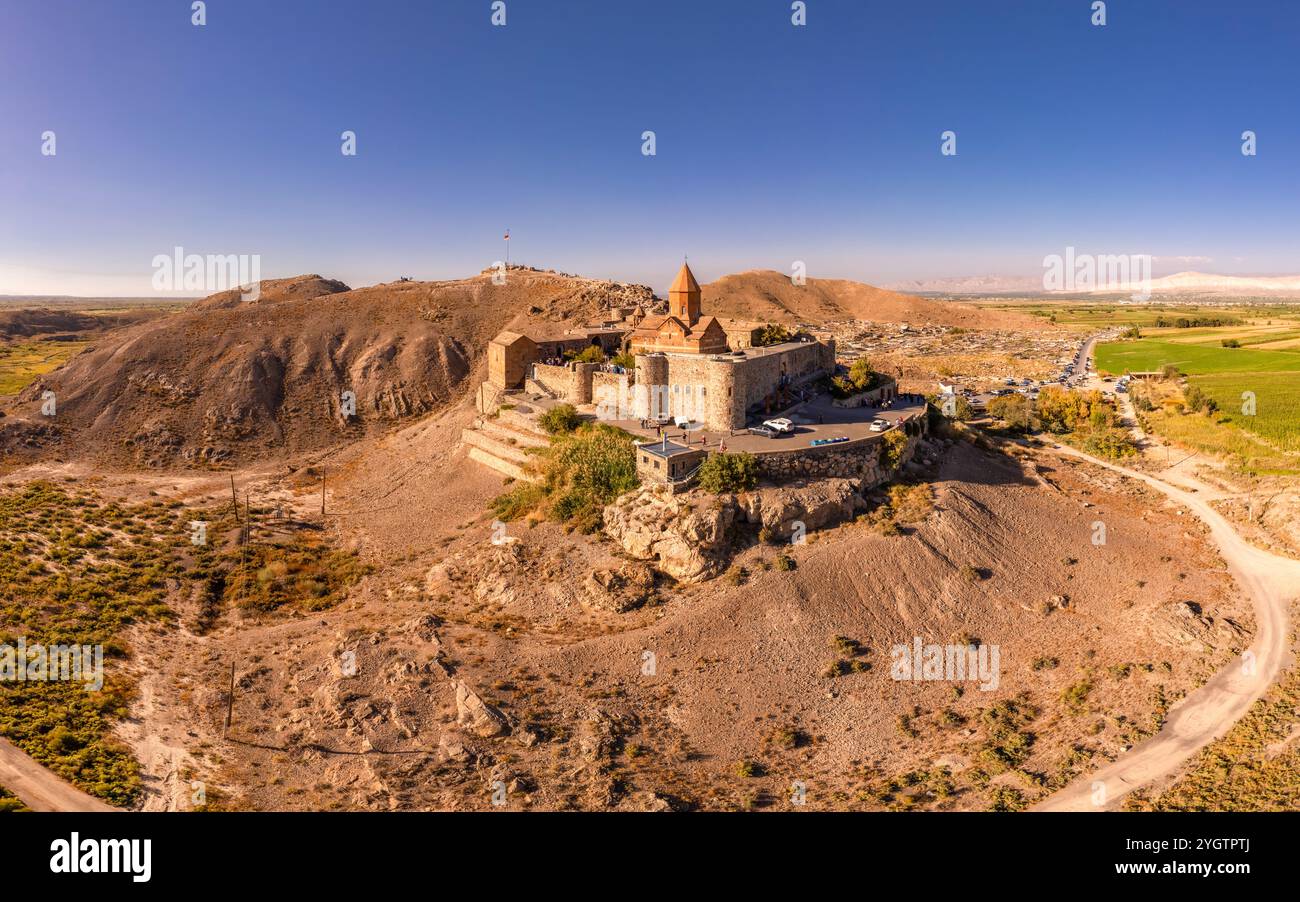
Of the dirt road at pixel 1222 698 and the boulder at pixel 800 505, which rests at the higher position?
the boulder at pixel 800 505

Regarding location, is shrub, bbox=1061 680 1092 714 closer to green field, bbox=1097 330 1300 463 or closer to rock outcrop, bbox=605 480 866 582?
rock outcrop, bbox=605 480 866 582

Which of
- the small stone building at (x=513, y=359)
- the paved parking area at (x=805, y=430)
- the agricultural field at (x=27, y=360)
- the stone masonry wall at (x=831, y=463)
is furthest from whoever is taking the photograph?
the agricultural field at (x=27, y=360)

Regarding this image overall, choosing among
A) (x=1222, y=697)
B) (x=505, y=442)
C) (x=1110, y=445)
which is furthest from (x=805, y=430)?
(x=1110, y=445)

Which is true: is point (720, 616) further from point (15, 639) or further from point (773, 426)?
point (15, 639)

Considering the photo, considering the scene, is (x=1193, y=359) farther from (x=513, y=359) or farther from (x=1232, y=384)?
(x=513, y=359)

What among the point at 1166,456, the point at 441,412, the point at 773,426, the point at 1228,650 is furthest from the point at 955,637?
the point at 441,412

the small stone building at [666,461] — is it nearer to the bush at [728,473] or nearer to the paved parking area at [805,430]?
the bush at [728,473]

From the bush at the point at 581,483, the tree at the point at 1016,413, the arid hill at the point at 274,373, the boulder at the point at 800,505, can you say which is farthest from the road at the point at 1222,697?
the arid hill at the point at 274,373
